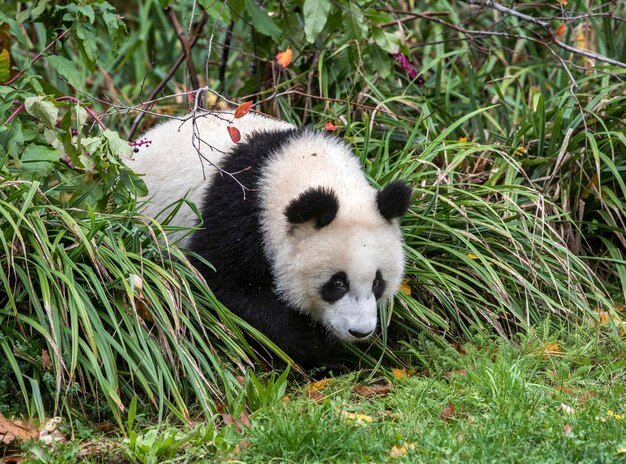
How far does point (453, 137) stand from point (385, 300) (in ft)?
7.19

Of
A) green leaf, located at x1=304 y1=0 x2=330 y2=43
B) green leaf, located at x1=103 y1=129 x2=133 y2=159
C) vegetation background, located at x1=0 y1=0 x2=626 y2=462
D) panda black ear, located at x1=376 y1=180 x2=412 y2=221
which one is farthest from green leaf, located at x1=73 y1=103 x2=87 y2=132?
green leaf, located at x1=304 y1=0 x2=330 y2=43

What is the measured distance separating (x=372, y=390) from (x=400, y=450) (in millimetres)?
1122

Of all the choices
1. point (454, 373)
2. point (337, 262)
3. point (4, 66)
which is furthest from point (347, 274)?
point (4, 66)

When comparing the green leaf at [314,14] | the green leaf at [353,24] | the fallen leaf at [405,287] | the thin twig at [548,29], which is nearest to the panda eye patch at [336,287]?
the fallen leaf at [405,287]

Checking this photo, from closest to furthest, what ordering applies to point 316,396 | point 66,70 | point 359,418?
point 359,418 < point 316,396 < point 66,70

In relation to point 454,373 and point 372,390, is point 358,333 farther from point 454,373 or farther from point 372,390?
point 454,373

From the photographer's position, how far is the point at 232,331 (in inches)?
185

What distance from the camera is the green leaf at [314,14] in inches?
222

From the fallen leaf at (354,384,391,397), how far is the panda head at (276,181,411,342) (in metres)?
0.27

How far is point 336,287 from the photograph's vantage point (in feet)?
15.4

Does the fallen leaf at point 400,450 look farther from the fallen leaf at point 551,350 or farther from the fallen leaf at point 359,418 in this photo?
the fallen leaf at point 551,350

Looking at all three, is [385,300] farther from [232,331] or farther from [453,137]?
[453,137]

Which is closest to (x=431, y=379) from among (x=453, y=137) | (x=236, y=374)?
(x=236, y=374)

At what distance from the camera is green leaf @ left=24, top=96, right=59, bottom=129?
14.6 feet
